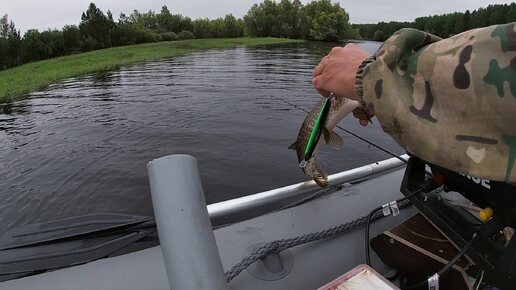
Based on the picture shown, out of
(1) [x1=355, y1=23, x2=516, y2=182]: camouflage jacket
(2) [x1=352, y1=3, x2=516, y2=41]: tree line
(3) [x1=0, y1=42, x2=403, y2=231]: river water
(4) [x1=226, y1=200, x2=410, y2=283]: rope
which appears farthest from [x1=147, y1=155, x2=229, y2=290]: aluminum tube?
(2) [x1=352, y1=3, x2=516, y2=41]: tree line

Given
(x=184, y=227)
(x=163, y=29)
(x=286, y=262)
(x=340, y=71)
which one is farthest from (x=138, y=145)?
(x=163, y=29)

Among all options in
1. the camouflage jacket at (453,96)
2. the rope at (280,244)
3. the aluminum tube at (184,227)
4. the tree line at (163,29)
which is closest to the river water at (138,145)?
the rope at (280,244)

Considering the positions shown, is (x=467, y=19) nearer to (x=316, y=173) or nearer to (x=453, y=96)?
(x=316, y=173)

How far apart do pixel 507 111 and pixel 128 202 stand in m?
5.47

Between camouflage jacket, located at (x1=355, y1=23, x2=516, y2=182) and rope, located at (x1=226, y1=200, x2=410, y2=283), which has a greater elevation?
camouflage jacket, located at (x1=355, y1=23, x2=516, y2=182)

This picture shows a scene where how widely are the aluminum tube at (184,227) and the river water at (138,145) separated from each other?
170 inches

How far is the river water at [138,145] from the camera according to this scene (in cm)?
582

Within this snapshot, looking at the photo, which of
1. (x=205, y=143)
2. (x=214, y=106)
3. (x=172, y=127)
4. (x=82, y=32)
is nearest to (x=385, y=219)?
(x=205, y=143)

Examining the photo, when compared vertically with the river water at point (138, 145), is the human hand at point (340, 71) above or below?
above

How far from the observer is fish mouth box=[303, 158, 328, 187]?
2.56m

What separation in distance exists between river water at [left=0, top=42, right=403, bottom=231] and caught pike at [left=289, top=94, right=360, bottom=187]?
11.1ft

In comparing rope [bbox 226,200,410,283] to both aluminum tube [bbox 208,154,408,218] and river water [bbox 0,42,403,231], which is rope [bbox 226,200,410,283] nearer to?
aluminum tube [bbox 208,154,408,218]

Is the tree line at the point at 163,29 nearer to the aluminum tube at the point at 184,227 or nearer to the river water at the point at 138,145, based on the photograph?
the river water at the point at 138,145

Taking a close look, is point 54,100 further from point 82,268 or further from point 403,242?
point 403,242
